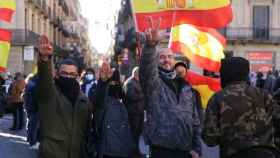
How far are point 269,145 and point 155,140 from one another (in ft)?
3.68

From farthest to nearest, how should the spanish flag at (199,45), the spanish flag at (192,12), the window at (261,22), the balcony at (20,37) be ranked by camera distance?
the window at (261,22) < the balcony at (20,37) < the spanish flag at (199,45) < the spanish flag at (192,12)

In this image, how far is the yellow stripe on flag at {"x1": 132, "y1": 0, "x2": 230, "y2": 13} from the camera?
7059 millimetres

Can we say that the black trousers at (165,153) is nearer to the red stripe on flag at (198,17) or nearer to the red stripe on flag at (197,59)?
the red stripe on flag at (198,17)

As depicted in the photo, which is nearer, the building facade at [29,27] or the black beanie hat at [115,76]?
the black beanie hat at [115,76]

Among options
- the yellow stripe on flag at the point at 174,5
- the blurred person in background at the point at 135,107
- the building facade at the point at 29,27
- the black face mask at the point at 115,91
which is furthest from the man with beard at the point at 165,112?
the building facade at the point at 29,27

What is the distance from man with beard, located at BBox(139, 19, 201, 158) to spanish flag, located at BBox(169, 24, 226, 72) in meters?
2.34

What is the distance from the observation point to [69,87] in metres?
5.23

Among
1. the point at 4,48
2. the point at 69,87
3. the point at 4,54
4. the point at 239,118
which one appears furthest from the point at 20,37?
the point at 239,118

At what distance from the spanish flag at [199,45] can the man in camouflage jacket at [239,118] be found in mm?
3171

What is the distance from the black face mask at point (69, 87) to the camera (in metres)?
5.23

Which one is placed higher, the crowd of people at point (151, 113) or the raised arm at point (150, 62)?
the raised arm at point (150, 62)

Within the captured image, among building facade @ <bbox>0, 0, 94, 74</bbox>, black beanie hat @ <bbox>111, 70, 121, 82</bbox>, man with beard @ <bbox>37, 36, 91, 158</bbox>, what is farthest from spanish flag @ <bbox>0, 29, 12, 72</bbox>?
building facade @ <bbox>0, 0, 94, 74</bbox>

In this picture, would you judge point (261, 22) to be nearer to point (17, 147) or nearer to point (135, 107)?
point (17, 147)

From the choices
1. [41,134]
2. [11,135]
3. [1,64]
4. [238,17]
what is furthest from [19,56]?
[41,134]
